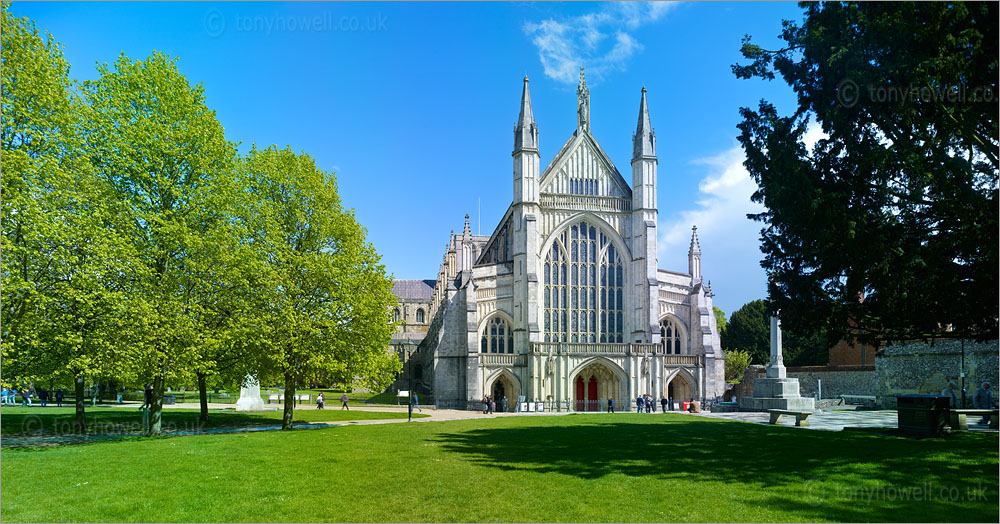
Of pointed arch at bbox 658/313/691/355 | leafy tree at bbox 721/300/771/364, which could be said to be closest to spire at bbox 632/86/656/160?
pointed arch at bbox 658/313/691/355

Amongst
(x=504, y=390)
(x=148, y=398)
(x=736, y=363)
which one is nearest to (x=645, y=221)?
(x=504, y=390)

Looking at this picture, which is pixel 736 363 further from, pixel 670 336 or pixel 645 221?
pixel 645 221

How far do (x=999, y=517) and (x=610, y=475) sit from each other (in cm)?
599

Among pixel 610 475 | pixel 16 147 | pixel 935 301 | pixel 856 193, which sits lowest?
pixel 610 475

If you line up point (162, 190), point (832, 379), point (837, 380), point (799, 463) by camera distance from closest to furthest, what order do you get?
point (799, 463) < point (162, 190) < point (837, 380) < point (832, 379)

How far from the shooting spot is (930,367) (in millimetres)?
35156

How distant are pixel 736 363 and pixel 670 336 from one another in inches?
812

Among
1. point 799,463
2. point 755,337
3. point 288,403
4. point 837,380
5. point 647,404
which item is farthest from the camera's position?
point 755,337

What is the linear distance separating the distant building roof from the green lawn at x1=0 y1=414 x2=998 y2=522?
7608 cm

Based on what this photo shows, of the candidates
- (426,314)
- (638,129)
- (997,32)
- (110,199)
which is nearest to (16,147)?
(110,199)

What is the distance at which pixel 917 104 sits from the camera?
14.7 metres

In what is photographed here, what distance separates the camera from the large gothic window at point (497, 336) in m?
50.7

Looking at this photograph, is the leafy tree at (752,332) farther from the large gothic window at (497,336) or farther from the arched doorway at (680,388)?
the large gothic window at (497,336)

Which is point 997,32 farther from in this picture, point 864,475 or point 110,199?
point 110,199
